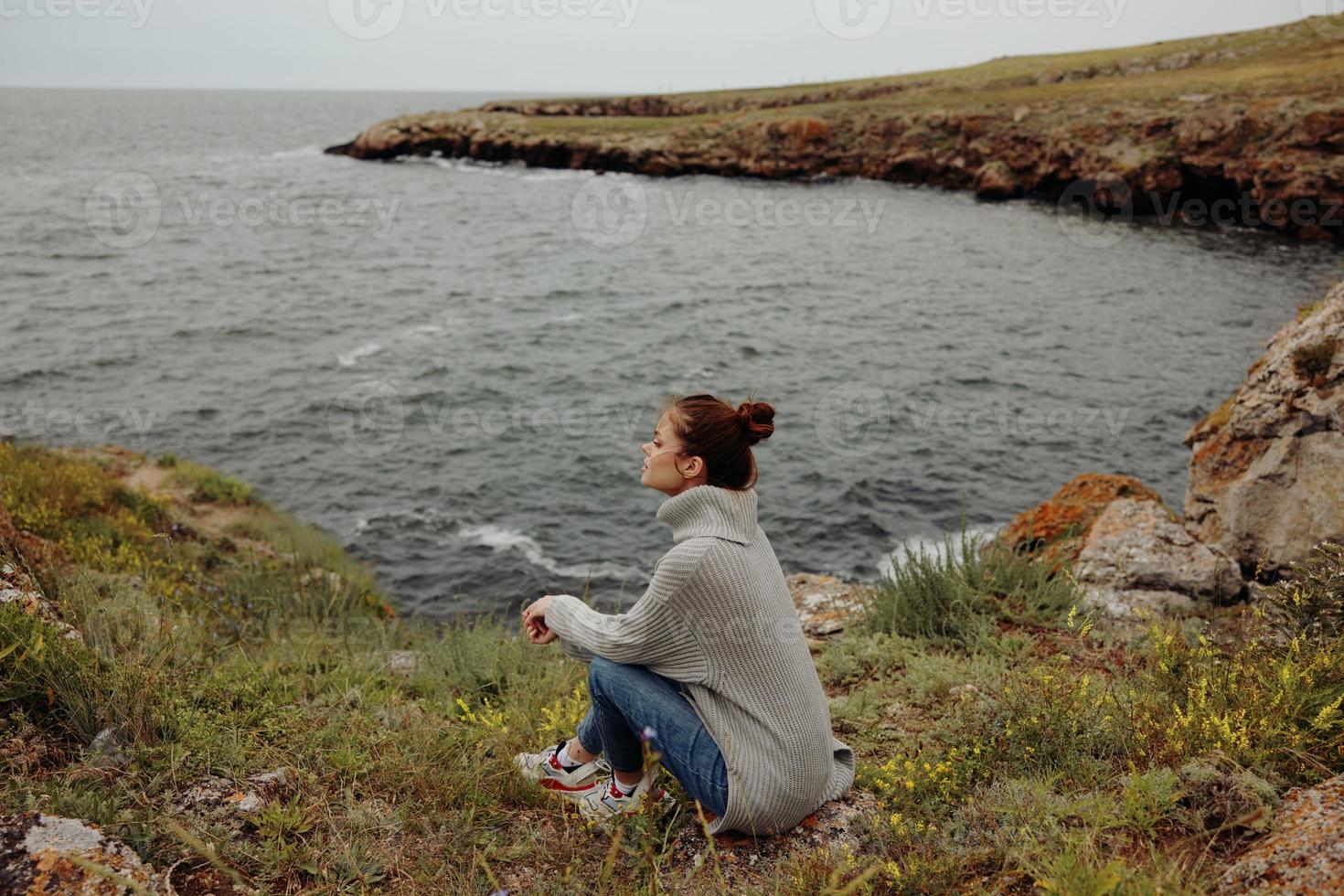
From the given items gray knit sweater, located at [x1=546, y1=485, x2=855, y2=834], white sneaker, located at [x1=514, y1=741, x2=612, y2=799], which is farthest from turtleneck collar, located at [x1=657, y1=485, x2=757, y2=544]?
white sneaker, located at [x1=514, y1=741, x2=612, y2=799]

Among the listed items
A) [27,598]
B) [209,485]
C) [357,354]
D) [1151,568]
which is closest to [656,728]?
[27,598]

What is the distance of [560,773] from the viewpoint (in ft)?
12.0

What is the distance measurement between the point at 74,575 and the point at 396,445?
35.8 feet

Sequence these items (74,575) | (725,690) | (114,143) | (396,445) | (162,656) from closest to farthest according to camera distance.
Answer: (725,690) < (162,656) < (74,575) < (396,445) < (114,143)

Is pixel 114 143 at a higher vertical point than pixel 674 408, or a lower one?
higher

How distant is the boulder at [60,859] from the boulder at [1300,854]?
3378mm

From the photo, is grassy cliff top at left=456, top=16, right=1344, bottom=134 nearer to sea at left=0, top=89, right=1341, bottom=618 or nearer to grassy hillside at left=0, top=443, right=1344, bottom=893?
sea at left=0, top=89, right=1341, bottom=618

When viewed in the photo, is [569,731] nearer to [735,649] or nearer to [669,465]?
[735,649]

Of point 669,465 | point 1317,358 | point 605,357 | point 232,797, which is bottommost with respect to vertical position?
point 605,357

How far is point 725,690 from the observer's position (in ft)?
10.2

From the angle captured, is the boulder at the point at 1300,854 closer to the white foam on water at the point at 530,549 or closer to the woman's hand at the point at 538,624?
the woman's hand at the point at 538,624

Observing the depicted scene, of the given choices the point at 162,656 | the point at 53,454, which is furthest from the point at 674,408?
the point at 53,454

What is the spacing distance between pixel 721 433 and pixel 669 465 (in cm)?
26

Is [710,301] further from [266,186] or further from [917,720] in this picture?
[266,186]
